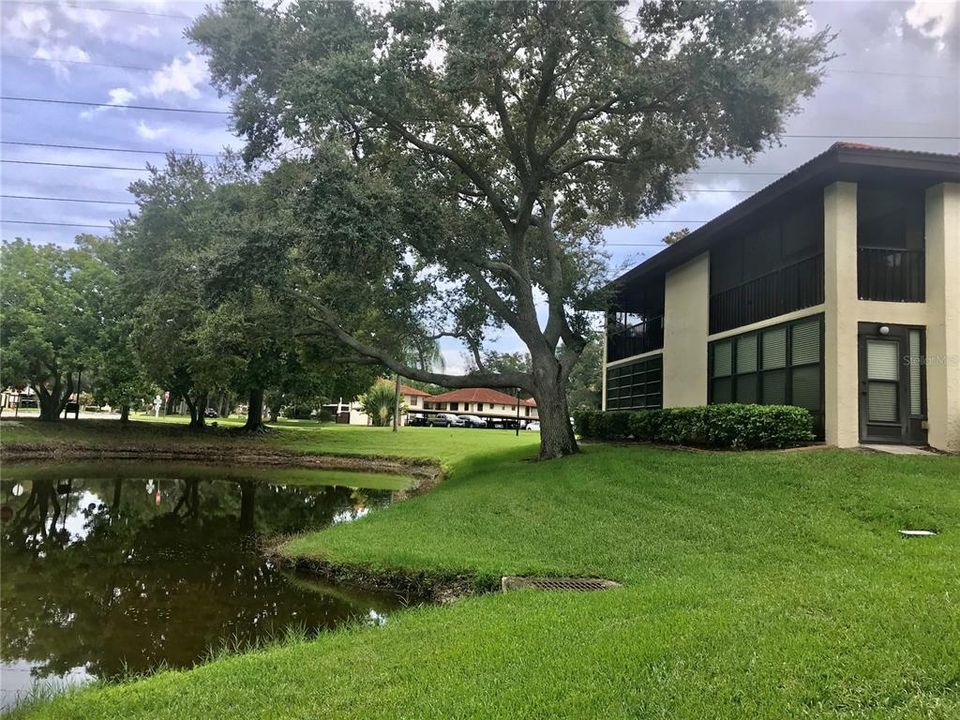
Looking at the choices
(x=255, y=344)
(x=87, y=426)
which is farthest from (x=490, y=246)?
(x=87, y=426)

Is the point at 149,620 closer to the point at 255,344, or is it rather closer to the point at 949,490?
the point at 949,490

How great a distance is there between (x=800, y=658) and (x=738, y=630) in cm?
61

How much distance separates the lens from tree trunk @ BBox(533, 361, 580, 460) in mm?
16766

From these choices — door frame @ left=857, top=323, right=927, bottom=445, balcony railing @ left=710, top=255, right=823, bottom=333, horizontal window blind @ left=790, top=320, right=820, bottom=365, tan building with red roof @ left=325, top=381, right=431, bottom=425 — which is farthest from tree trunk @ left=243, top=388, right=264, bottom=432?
tan building with red roof @ left=325, top=381, right=431, bottom=425

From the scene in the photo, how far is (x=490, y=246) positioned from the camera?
730 inches

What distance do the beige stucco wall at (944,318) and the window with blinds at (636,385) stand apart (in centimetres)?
833

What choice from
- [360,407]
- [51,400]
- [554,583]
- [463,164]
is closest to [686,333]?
[463,164]

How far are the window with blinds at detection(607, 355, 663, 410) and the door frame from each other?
7805mm

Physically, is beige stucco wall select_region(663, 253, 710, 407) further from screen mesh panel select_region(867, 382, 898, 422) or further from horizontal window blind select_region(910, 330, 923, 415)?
horizontal window blind select_region(910, 330, 923, 415)

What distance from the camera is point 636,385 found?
22641 mm

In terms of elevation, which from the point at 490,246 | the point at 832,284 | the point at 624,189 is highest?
the point at 624,189

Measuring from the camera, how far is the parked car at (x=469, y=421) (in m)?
67.0

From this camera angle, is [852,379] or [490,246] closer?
[852,379]

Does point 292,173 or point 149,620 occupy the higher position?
point 292,173
